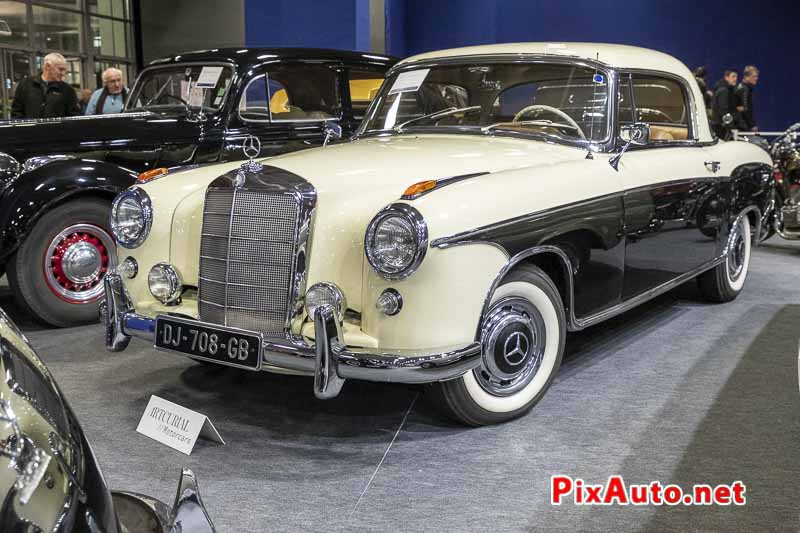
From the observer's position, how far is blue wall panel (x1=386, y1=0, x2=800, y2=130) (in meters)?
12.9

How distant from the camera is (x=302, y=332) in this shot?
294 cm

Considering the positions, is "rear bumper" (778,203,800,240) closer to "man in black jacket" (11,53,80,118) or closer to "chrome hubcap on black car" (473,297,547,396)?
"chrome hubcap on black car" (473,297,547,396)

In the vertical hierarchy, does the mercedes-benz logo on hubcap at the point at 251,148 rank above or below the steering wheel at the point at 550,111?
below

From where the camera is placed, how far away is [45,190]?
14.8 feet

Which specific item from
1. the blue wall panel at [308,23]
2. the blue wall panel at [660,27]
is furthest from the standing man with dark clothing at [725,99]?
the blue wall panel at [308,23]

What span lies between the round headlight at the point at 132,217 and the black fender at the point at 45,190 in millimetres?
1315

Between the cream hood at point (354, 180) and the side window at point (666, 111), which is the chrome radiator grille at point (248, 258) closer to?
the cream hood at point (354, 180)

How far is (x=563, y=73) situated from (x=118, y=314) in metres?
2.35

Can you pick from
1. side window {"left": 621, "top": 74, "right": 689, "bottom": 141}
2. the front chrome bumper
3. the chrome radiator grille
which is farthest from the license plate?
side window {"left": 621, "top": 74, "right": 689, "bottom": 141}

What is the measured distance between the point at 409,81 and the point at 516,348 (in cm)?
177

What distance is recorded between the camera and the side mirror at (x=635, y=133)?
381cm

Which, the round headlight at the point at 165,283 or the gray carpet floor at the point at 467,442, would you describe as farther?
the round headlight at the point at 165,283

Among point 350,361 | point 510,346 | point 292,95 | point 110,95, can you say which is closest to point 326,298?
point 350,361

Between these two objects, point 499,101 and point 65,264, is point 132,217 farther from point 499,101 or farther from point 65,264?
point 499,101
